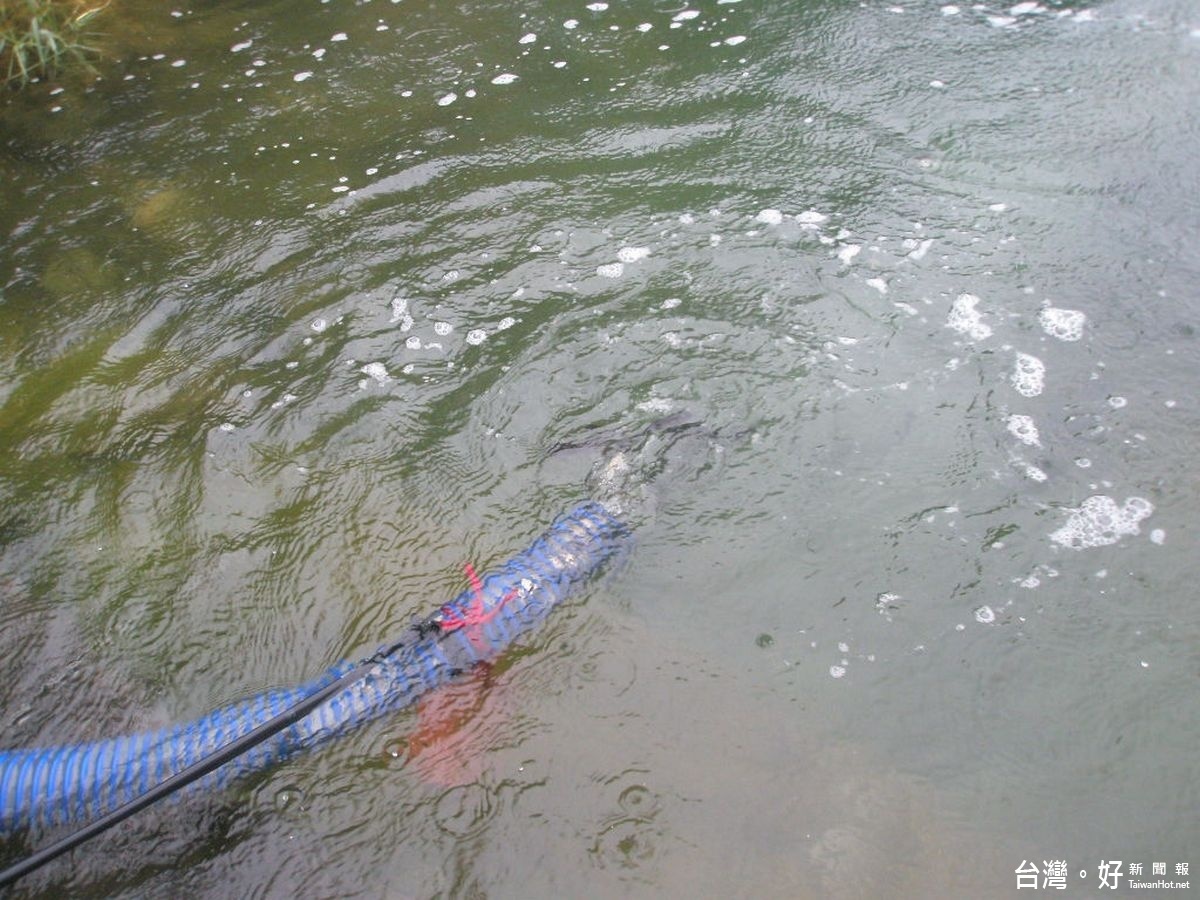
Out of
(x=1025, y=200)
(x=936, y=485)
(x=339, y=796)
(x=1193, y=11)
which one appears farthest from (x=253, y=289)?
(x=1193, y=11)

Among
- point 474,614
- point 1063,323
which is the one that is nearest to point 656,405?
point 474,614

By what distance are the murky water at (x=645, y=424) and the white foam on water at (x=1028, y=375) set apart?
0.10 ft

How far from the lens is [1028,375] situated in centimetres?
438

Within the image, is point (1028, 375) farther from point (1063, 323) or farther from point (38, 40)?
point (38, 40)

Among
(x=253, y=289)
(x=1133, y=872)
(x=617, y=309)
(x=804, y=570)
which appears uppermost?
(x=253, y=289)

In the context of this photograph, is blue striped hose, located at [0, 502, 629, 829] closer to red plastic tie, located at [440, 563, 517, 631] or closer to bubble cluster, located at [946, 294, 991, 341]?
red plastic tie, located at [440, 563, 517, 631]

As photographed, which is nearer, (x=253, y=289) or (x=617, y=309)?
(x=617, y=309)

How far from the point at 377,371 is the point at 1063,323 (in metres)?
3.94

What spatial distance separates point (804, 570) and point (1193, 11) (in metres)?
6.28

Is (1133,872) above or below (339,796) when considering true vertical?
below

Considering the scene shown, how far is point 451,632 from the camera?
3.51 metres

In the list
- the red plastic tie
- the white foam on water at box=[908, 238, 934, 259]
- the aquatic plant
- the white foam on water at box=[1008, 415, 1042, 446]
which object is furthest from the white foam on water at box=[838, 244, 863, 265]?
the aquatic plant

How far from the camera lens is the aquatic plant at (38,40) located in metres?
7.97

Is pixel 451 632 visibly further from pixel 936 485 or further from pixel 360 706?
pixel 936 485
